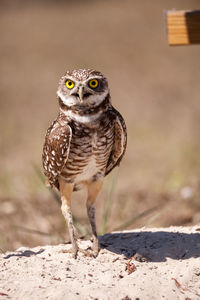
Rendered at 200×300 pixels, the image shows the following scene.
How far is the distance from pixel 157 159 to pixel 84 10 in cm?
1057

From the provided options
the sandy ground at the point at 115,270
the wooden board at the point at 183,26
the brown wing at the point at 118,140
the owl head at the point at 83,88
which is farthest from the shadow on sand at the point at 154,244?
the wooden board at the point at 183,26

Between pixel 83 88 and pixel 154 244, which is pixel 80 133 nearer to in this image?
pixel 83 88

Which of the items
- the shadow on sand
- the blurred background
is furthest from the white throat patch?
the shadow on sand

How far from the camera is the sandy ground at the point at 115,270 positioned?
124 inches

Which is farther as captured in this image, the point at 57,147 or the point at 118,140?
the point at 118,140

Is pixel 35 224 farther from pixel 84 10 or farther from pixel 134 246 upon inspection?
pixel 84 10

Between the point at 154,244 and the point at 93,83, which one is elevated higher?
the point at 93,83

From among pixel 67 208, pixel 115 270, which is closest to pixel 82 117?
pixel 67 208

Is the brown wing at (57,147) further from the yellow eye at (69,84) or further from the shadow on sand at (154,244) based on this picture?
the shadow on sand at (154,244)

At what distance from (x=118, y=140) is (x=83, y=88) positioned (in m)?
0.58

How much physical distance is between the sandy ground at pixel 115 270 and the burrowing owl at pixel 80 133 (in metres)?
0.22

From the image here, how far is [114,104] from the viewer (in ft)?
35.3

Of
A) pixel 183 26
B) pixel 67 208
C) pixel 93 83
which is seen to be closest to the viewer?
pixel 93 83

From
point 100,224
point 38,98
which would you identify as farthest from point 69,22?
point 100,224
